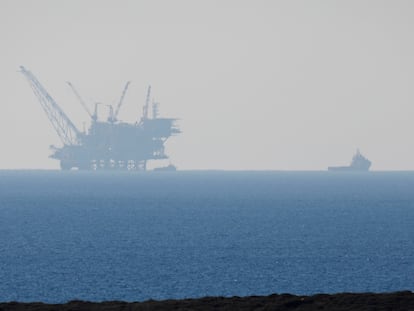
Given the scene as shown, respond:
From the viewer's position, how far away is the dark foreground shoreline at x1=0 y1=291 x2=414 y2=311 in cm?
2316

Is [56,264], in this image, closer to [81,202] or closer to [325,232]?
[325,232]

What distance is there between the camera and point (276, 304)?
23.6 metres

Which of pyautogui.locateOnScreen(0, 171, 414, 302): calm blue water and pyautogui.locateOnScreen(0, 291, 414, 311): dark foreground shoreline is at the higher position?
pyautogui.locateOnScreen(0, 291, 414, 311): dark foreground shoreline

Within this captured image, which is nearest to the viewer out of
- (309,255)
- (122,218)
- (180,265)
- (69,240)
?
(180,265)

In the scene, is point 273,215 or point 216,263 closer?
point 216,263

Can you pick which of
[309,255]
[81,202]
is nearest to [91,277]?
[309,255]

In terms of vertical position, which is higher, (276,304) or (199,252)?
(276,304)

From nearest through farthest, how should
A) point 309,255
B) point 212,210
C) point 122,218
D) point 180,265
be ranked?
point 180,265 < point 309,255 < point 122,218 < point 212,210

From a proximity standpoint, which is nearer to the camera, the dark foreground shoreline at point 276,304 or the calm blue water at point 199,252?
the dark foreground shoreline at point 276,304

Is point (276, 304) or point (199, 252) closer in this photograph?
point (276, 304)

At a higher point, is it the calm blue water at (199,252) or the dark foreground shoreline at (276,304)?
the dark foreground shoreline at (276,304)

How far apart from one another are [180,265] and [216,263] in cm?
213

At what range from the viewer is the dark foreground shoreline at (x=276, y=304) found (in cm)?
2316

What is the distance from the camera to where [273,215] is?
94750 mm
